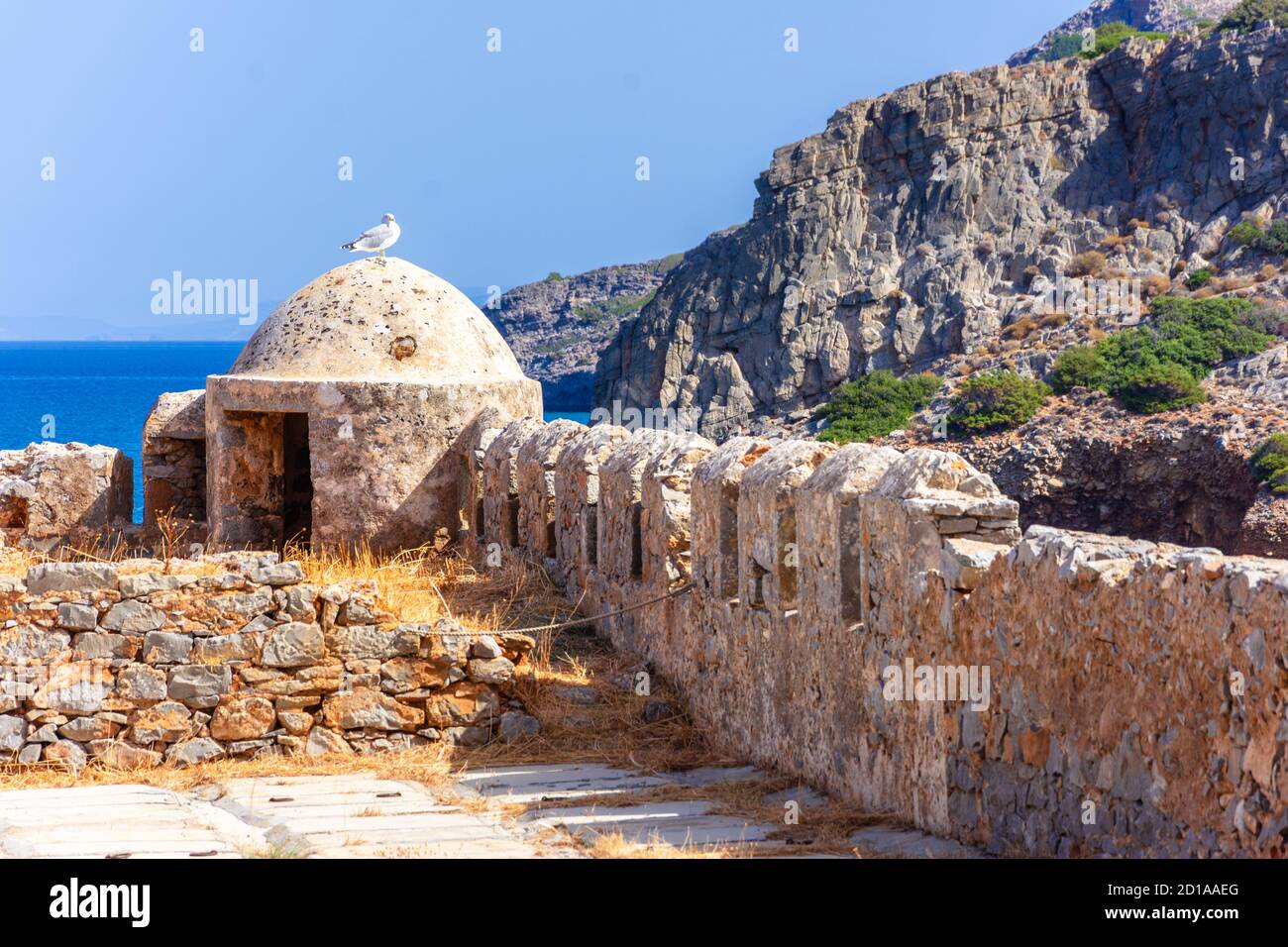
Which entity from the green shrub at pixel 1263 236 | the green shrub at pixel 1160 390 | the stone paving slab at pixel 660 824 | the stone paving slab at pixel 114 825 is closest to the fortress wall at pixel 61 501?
the stone paving slab at pixel 114 825

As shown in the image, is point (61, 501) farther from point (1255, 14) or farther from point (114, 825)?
point (1255, 14)

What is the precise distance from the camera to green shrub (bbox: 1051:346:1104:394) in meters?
51.3

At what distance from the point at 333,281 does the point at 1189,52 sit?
61.7m

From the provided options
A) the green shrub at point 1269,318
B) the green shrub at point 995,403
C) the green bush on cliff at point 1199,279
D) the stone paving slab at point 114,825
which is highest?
the green bush on cliff at point 1199,279

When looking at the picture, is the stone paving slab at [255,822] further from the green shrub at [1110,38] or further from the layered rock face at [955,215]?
the green shrub at [1110,38]

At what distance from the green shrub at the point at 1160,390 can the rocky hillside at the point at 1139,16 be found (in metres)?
61.9

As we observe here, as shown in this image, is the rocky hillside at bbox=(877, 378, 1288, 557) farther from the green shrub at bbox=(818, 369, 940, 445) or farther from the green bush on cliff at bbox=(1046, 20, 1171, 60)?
the green bush on cliff at bbox=(1046, 20, 1171, 60)

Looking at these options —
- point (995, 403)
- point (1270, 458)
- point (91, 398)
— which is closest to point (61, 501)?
point (1270, 458)

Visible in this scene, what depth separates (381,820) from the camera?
614 centimetres

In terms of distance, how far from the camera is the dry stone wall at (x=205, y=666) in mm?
7270

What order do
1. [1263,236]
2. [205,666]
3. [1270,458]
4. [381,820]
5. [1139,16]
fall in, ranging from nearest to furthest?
[381,820]
[205,666]
[1270,458]
[1263,236]
[1139,16]

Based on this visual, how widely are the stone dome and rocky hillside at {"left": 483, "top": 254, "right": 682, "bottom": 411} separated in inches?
3769

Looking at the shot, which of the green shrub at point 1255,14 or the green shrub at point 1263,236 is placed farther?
the green shrub at point 1255,14

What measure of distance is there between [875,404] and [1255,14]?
24.9 metres
